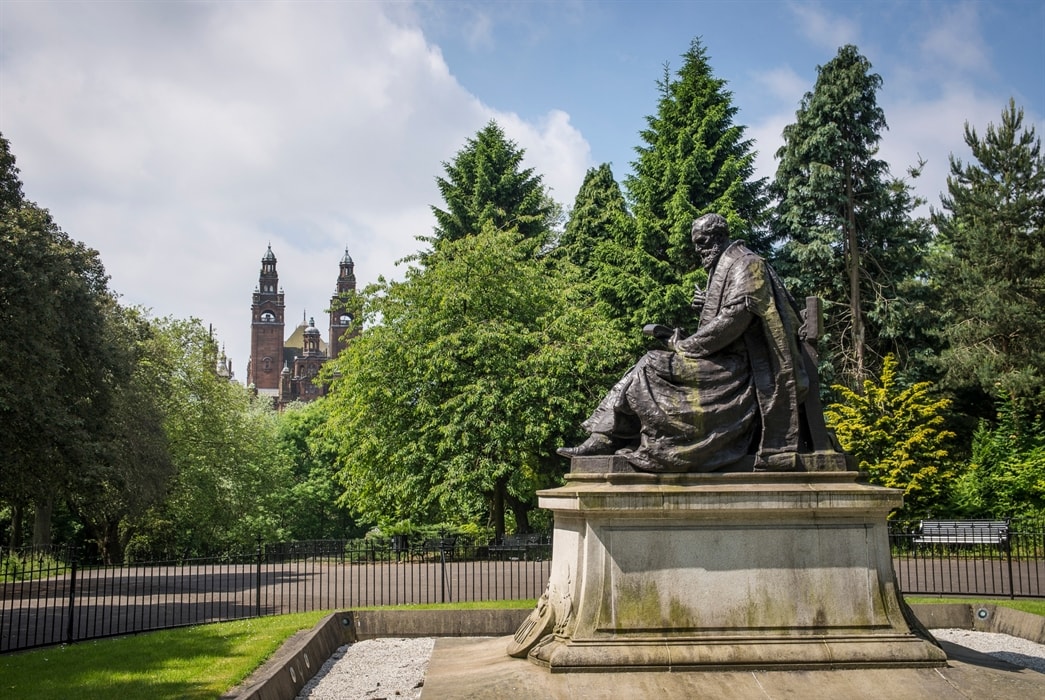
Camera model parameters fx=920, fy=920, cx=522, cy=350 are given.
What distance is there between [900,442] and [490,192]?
2173cm

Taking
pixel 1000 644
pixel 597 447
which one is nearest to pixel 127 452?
pixel 597 447

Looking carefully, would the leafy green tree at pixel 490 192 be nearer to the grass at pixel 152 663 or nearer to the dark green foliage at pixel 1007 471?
the dark green foliage at pixel 1007 471

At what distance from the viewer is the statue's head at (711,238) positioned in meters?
8.75

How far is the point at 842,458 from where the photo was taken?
7910 millimetres

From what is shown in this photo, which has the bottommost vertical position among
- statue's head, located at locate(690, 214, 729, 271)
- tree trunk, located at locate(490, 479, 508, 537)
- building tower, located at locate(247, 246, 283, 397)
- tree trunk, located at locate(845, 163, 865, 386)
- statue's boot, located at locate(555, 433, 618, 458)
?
tree trunk, located at locate(490, 479, 508, 537)

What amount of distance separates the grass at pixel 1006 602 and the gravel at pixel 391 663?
41.1 inches

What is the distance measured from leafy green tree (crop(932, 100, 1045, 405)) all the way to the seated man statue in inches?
937

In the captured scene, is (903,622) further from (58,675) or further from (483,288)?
(483,288)

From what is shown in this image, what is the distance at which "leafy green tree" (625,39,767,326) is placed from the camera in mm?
31797

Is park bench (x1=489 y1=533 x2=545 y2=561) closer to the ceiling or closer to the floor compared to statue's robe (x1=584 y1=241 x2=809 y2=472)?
closer to the floor

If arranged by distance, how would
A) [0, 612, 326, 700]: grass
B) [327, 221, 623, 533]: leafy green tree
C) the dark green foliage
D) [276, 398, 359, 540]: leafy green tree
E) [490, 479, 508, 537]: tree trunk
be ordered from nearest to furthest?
[0, 612, 326, 700]: grass < [327, 221, 623, 533]: leafy green tree < the dark green foliage < [490, 479, 508, 537]: tree trunk < [276, 398, 359, 540]: leafy green tree

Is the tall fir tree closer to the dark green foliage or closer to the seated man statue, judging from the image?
the dark green foliage

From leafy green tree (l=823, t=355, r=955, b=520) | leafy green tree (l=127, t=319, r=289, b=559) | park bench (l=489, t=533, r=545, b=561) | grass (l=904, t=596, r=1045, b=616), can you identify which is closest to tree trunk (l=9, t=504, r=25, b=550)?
leafy green tree (l=127, t=319, r=289, b=559)

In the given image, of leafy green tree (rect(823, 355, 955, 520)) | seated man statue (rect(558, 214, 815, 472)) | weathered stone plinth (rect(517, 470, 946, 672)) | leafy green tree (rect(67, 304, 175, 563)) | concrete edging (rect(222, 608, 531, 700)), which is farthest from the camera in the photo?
leafy green tree (rect(823, 355, 955, 520))
